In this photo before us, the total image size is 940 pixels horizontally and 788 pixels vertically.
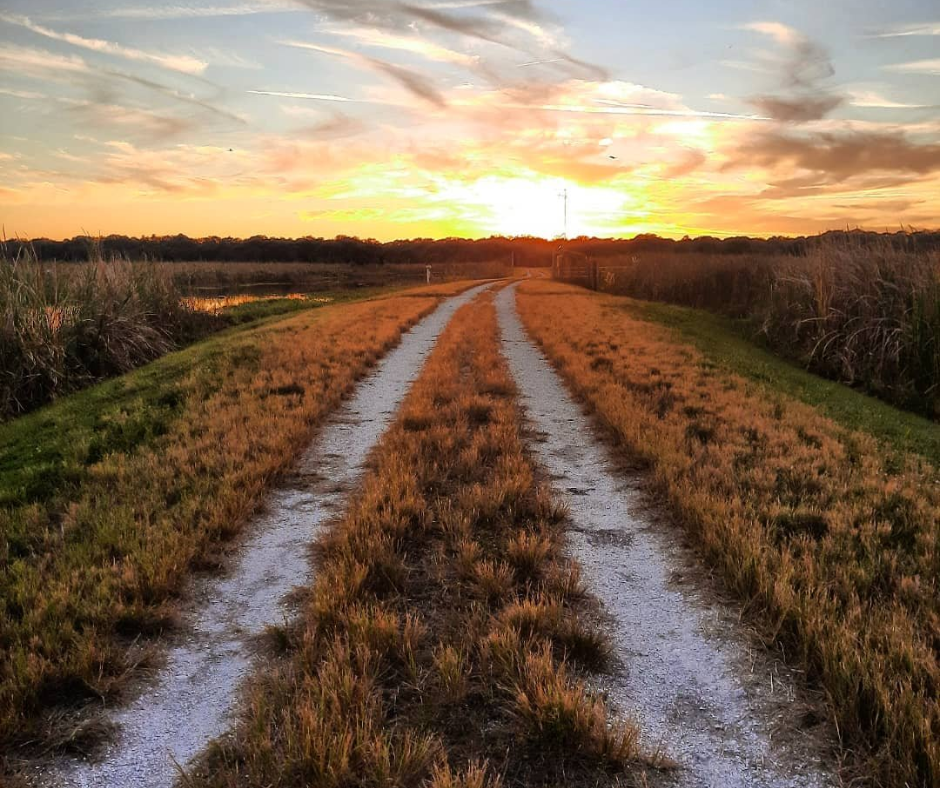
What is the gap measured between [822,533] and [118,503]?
5.54 meters

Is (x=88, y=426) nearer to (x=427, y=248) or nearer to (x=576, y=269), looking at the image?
(x=576, y=269)

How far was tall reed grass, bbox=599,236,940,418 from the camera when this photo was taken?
10.7 metres

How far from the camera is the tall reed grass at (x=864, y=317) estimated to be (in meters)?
10.7

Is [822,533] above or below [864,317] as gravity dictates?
below

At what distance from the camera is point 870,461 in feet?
19.4

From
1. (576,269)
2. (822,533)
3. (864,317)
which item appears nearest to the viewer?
(822,533)

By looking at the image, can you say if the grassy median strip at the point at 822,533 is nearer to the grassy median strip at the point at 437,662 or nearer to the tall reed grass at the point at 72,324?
the grassy median strip at the point at 437,662

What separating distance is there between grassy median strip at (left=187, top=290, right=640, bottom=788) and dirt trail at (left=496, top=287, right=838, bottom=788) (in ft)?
0.62

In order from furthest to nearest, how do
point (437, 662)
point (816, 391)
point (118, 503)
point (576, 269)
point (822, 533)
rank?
point (576, 269), point (816, 391), point (118, 503), point (822, 533), point (437, 662)

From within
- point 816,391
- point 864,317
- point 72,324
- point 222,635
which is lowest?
point 222,635

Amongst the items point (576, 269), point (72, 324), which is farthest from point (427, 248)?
point (72, 324)

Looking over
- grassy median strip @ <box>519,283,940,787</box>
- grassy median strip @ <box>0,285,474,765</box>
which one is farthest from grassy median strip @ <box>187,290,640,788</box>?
grassy median strip @ <box>519,283,940,787</box>

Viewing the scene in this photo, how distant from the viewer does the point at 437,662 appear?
308 cm

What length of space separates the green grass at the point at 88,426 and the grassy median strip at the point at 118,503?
0.09 feet
